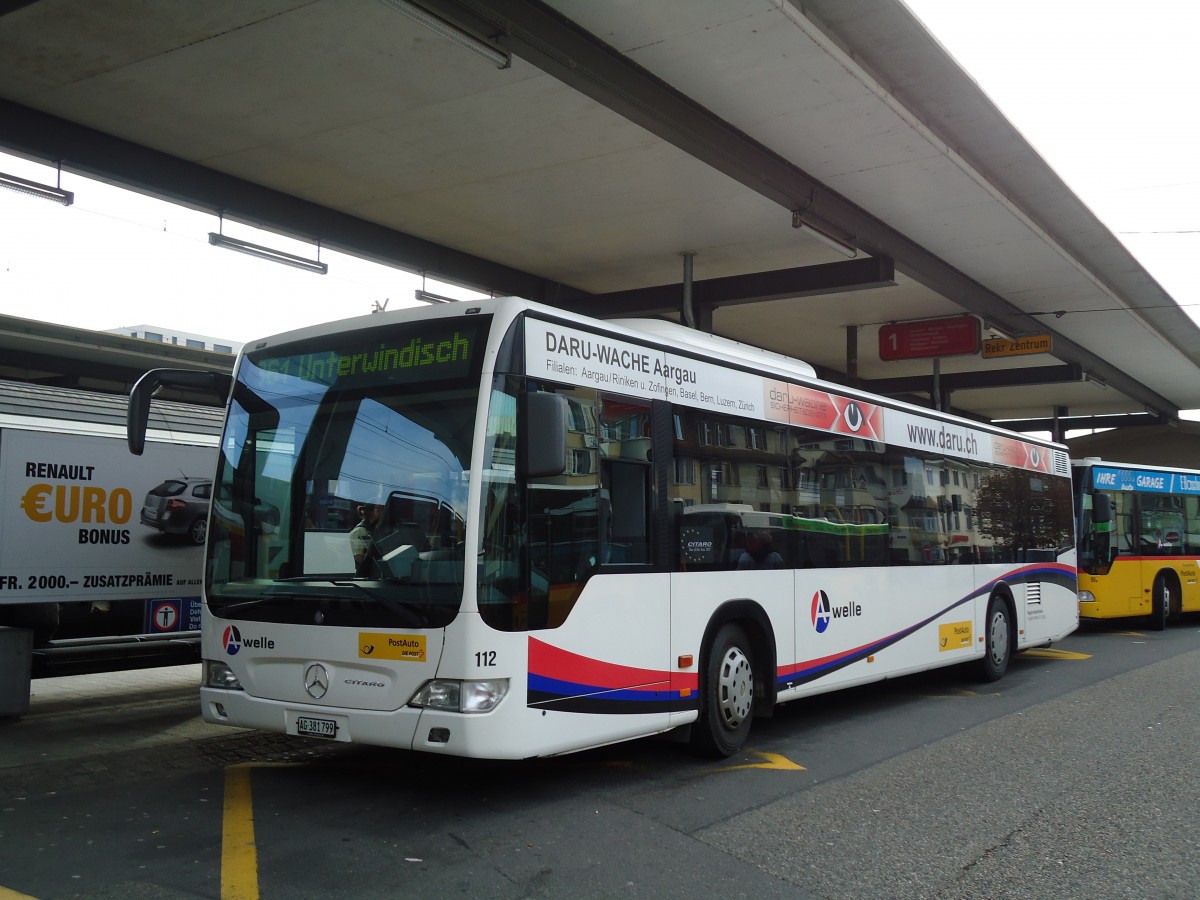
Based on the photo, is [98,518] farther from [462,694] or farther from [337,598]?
[462,694]

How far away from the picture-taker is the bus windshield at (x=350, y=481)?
6.18 meters

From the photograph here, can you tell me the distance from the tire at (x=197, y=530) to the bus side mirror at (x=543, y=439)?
5437mm

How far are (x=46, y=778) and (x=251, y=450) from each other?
2.69 m

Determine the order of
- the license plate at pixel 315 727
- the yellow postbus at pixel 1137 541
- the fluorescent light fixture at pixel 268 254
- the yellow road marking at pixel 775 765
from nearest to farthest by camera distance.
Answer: the license plate at pixel 315 727
the yellow road marking at pixel 775 765
the fluorescent light fixture at pixel 268 254
the yellow postbus at pixel 1137 541

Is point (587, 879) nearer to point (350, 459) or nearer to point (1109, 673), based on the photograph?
point (350, 459)

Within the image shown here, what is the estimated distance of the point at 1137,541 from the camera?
19.4m

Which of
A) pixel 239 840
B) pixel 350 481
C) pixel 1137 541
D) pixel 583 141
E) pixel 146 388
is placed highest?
pixel 583 141

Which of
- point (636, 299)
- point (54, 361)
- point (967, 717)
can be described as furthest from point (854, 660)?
Result: point (54, 361)

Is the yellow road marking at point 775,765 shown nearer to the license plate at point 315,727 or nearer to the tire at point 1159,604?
the license plate at point 315,727

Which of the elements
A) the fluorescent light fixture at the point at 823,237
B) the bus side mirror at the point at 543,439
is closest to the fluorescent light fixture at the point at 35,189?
the bus side mirror at the point at 543,439

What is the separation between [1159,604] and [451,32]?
17.5m

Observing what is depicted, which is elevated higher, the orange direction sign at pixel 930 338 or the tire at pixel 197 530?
the orange direction sign at pixel 930 338

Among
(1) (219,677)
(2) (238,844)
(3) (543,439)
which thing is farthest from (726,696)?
(2) (238,844)

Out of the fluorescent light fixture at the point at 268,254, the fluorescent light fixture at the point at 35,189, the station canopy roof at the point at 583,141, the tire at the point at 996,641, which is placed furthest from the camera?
the tire at the point at 996,641
